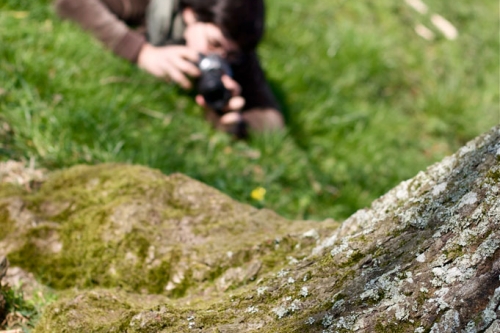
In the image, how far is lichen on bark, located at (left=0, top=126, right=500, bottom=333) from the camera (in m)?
1.00

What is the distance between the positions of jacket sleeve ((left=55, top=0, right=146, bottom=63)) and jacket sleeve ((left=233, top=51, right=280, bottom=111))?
28.4 inches

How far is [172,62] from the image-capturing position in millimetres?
3408

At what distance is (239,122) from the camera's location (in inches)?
137

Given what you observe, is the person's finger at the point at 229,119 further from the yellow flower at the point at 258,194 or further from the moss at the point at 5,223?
the moss at the point at 5,223

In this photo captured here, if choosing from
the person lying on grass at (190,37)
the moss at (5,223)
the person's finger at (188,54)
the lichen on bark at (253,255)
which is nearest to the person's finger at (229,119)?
the person lying on grass at (190,37)

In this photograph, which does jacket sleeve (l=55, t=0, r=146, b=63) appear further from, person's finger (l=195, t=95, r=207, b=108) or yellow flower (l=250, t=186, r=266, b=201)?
yellow flower (l=250, t=186, r=266, b=201)

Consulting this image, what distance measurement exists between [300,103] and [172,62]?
116 cm

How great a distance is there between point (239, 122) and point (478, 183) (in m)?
2.44

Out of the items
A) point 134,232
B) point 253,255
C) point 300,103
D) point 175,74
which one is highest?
point 253,255

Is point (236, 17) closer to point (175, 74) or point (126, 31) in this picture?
point (175, 74)

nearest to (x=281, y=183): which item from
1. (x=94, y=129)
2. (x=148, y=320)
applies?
(x=94, y=129)

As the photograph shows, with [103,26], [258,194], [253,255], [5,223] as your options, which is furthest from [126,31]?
[253,255]

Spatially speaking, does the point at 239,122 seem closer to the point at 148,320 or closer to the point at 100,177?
the point at 100,177

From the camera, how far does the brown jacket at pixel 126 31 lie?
11.2ft
